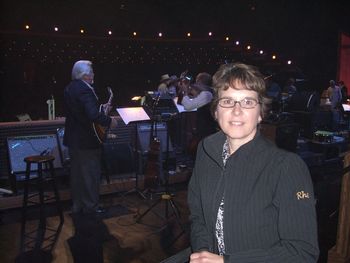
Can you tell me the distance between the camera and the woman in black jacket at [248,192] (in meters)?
1.32

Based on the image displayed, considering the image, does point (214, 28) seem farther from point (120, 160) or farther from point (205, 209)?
point (205, 209)

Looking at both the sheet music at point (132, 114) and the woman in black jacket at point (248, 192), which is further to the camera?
the sheet music at point (132, 114)

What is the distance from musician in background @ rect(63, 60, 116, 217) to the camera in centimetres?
433

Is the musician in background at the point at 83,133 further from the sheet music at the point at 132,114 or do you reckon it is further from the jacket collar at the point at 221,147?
the jacket collar at the point at 221,147

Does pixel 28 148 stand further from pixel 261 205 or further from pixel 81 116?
pixel 261 205

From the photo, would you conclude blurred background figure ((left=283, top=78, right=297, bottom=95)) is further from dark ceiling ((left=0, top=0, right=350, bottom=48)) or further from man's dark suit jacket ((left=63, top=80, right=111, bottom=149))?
man's dark suit jacket ((left=63, top=80, right=111, bottom=149))

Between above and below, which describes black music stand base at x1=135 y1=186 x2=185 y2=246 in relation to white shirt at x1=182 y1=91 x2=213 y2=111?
below

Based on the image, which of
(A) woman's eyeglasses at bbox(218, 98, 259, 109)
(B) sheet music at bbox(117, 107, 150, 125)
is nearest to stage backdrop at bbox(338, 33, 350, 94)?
(B) sheet music at bbox(117, 107, 150, 125)

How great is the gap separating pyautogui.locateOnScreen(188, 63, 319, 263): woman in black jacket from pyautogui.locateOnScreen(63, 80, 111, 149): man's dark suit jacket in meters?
2.84

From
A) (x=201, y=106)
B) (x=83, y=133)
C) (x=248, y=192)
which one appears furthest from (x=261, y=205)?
(x=201, y=106)

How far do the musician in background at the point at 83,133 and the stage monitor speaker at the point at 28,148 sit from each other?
102 cm

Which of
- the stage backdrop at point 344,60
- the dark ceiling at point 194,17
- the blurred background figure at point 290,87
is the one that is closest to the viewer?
the blurred background figure at point 290,87

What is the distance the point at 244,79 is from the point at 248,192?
0.46 m

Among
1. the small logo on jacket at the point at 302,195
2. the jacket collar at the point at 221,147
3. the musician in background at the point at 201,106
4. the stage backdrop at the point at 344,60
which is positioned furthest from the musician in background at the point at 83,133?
the stage backdrop at the point at 344,60
